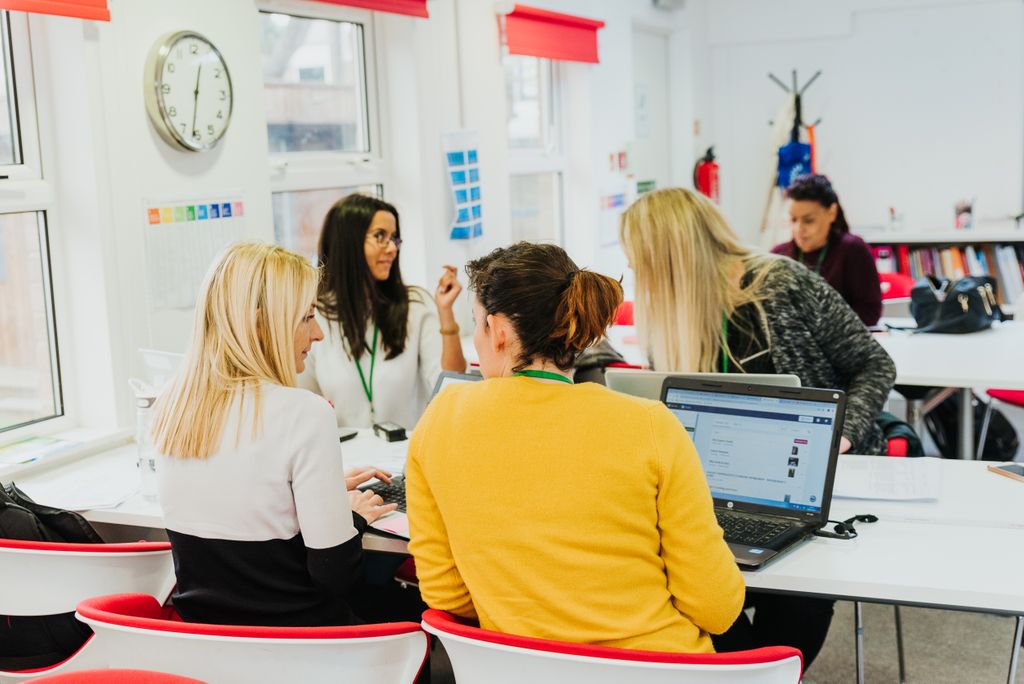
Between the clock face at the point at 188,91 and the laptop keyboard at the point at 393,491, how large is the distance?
4.43 feet

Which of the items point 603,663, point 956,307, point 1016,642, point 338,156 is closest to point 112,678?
point 603,663

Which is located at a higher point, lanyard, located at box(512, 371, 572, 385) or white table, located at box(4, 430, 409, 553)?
lanyard, located at box(512, 371, 572, 385)

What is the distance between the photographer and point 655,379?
248 centimetres

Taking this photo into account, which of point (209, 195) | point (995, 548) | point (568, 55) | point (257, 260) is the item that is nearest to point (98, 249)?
point (209, 195)

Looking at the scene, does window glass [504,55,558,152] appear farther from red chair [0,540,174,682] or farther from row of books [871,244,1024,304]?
red chair [0,540,174,682]

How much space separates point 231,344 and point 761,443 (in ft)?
3.50

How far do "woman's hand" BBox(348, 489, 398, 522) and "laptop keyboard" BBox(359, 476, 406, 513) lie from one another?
1.5 inches

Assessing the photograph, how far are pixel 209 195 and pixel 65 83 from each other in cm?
55

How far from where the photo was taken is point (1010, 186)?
715 cm

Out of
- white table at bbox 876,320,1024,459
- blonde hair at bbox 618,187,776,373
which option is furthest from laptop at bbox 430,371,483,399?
white table at bbox 876,320,1024,459

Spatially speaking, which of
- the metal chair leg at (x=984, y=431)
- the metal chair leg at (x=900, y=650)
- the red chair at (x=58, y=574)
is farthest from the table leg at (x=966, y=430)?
the red chair at (x=58, y=574)

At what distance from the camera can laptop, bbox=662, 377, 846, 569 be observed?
2.13m

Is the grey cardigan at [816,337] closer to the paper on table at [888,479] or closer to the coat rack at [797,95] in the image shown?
the paper on table at [888,479]

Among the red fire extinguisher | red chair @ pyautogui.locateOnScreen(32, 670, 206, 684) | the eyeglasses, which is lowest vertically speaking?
red chair @ pyautogui.locateOnScreen(32, 670, 206, 684)
